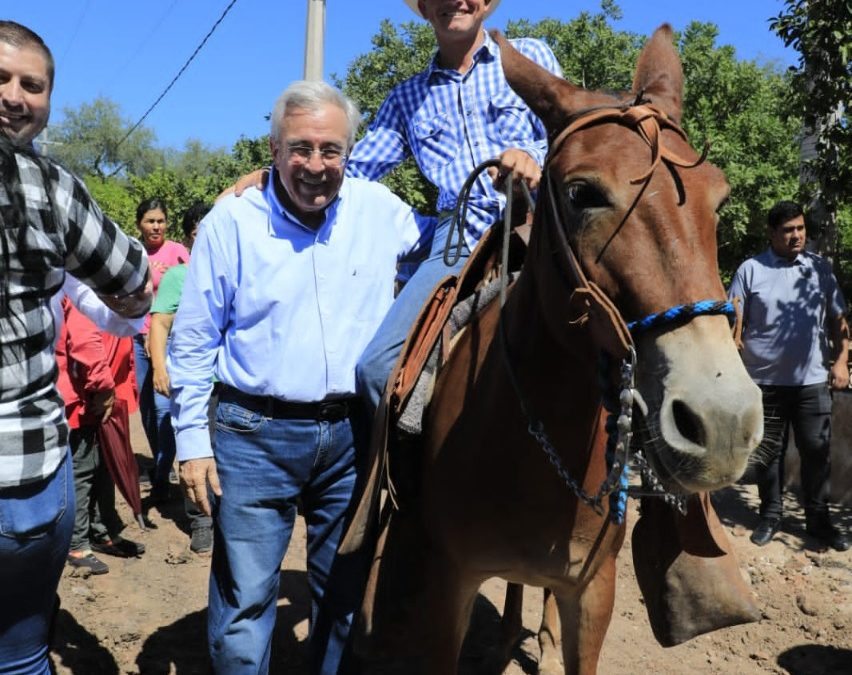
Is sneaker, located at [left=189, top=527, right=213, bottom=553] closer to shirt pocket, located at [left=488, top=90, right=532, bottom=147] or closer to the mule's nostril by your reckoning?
shirt pocket, located at [left=488, top=90, right=532, bottom=147]

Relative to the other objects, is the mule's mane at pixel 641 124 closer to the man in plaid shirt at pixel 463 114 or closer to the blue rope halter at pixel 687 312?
the blue rope halter at pixel 687 312

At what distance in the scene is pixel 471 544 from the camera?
2.77m

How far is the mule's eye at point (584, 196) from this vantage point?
1.95m

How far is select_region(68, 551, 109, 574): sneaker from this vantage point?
524cm

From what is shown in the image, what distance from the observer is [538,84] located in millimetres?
2395

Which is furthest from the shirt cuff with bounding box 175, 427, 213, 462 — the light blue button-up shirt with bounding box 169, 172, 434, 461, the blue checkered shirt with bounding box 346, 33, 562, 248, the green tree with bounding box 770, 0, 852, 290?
the green tree with bounding box 770, 0, 852, 290

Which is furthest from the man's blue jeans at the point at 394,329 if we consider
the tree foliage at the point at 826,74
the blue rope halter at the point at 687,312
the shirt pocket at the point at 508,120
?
the tree foliage at the point at 826,74

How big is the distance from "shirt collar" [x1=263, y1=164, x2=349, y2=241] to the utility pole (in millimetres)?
6504

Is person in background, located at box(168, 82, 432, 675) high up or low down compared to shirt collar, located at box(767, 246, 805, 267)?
down

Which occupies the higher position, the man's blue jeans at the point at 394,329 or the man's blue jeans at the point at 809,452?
the man's blue jeans at the point at 394,329

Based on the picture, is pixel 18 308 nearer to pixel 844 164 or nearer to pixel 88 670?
pixel 88 670

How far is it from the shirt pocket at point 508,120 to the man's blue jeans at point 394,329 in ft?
1.75

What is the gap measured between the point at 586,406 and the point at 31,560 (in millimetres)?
1555

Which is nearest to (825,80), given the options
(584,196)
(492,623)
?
(492,623)
